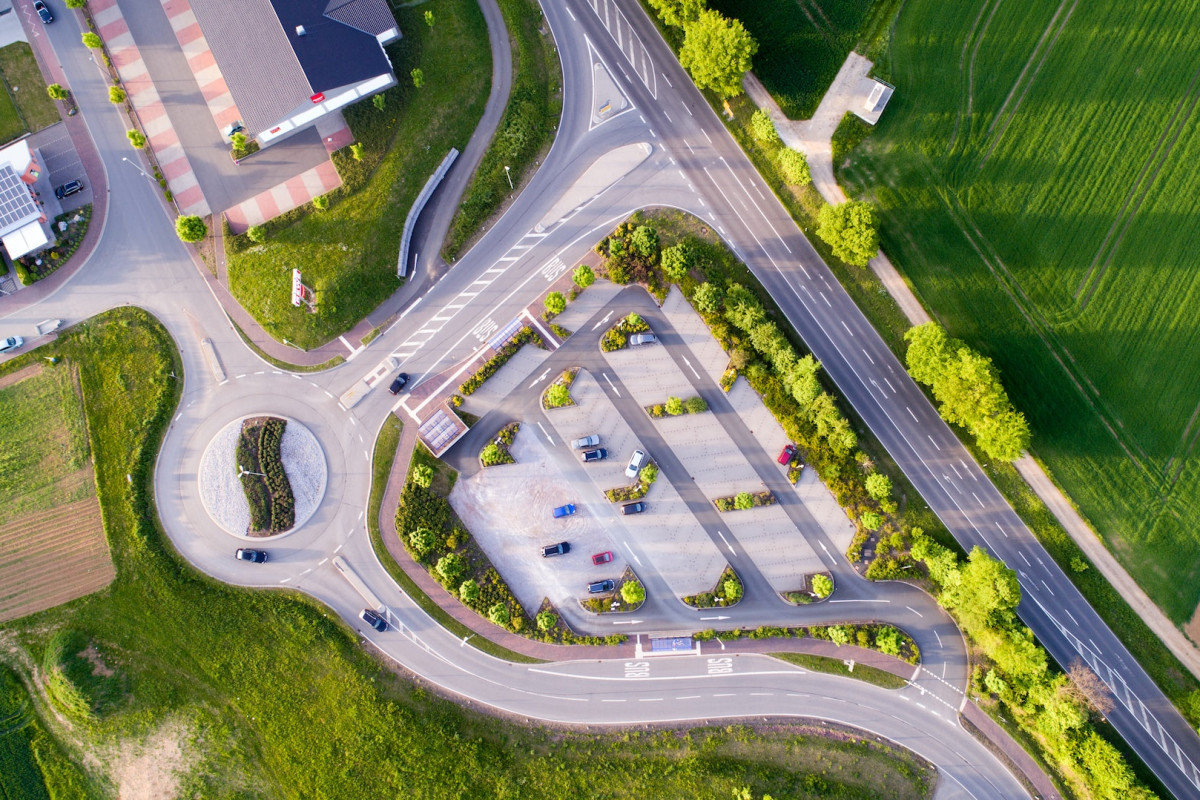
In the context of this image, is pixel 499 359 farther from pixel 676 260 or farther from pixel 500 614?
pixel 500 614

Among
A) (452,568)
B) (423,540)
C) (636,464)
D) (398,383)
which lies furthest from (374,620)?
(636,464)

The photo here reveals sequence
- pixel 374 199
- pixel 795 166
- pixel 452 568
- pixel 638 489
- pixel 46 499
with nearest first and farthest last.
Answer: pixel 452 568 → pixel 46 499 → pixel 795 166 → pixel 638 489 → pixel 374 199

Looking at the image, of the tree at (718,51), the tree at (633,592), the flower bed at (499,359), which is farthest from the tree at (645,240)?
the tree at (633,592)

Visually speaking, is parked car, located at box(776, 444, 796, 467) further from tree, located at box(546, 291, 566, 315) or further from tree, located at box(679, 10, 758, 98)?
tree, located at box(679, 10, 758, 98)

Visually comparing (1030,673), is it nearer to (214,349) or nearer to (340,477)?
(340,477)

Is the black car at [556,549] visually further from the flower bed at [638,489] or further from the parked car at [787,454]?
the parked car at [787,454]

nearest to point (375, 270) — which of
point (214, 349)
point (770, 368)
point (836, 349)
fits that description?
point (214, 349)
